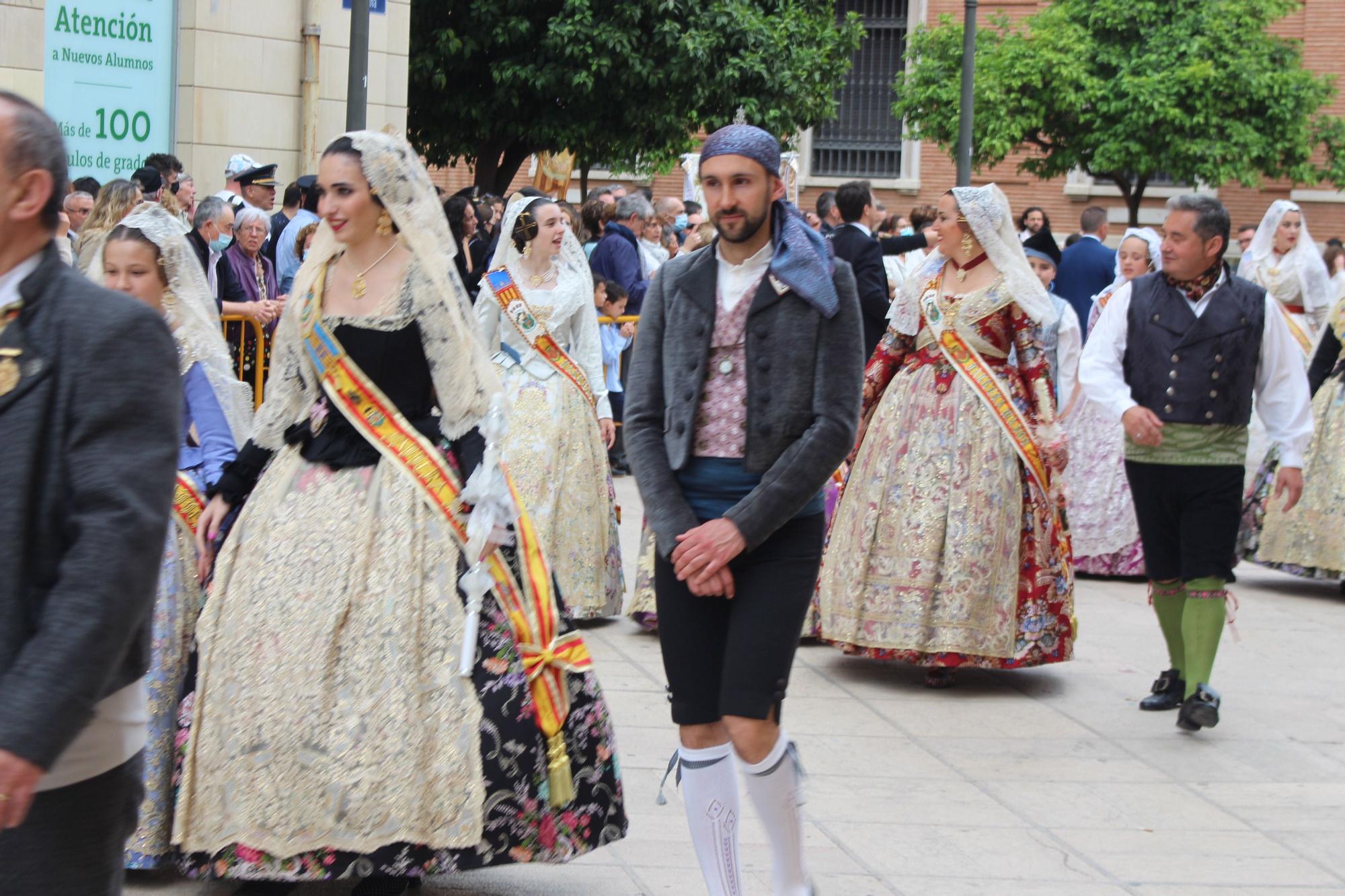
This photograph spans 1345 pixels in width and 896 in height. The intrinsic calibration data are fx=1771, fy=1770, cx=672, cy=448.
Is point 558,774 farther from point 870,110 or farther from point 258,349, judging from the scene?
point 870,110

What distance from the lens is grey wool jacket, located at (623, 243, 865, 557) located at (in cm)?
396

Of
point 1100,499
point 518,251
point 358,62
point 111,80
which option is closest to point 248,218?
point 358,62

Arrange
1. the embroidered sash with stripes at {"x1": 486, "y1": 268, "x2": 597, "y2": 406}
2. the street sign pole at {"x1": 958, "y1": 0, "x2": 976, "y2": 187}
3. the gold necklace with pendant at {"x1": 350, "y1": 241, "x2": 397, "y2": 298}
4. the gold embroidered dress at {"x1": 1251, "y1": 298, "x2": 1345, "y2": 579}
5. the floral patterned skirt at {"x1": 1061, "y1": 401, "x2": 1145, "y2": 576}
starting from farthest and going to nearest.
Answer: the street sign pole at {"x1": 958, "y1": 0, "x2": 976, "y2": 187}
the floral patterned skirt at {"x1": 1061, "y1": 401, "x2": 1145, "y2": 576}
the gold embroidered dress at {"x1": 1251, "y1": 298, "x2": 1345, "y2": 579}
the embroidered sash with stripes at {"x1": 486, "y1": 268, "x2": 597, "y2": 406}
the gold necklace with pendant at {"x1": 350, "y1": 241, "x2": 397, "y2": 298}

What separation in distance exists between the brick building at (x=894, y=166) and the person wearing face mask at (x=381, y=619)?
85.4 ft

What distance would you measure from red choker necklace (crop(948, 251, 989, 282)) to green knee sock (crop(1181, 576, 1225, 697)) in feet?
4.95

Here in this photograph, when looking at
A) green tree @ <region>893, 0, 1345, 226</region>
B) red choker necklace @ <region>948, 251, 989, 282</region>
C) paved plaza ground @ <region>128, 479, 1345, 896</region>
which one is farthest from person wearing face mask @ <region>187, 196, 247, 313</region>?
green tree @ <region>893, 0, 1345, 226</region>

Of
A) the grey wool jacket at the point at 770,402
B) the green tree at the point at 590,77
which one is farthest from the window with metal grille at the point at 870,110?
the grey wool jacket at the point at 770,402

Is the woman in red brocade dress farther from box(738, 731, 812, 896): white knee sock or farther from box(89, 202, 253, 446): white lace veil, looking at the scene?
box(89, 202, 253, 446): white lace veil

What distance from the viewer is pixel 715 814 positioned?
13.5ft

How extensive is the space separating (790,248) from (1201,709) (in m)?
3.03

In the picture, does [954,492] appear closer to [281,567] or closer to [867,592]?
[867,592]

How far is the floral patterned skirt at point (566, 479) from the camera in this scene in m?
7.80

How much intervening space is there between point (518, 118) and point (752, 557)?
15983mm

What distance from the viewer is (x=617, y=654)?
7.37 metres
